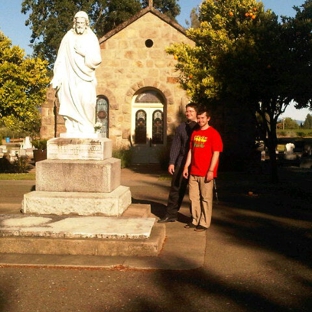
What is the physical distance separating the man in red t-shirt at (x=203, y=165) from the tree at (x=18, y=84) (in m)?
10.2

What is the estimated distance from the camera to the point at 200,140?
7.52 metres

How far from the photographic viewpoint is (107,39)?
20.4 metres

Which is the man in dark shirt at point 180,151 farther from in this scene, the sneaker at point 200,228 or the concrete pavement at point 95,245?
the concrete pavement at point 95,245

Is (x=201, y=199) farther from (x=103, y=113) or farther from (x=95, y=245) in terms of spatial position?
(x=103, y=113)

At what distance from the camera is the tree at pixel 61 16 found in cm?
3456

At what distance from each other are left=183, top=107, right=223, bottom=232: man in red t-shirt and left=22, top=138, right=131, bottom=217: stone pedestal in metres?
1.14

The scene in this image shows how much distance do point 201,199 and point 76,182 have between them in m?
1.90

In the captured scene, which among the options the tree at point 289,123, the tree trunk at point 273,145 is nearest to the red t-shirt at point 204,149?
the tree trunk at point 273,145

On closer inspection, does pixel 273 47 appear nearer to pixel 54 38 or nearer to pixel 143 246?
pixel 143 246

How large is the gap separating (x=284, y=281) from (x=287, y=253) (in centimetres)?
124

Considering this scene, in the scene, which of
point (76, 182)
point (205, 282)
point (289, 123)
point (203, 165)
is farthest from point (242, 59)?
point (289, 123)

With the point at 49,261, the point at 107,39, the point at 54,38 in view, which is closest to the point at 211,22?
the point at 107,39

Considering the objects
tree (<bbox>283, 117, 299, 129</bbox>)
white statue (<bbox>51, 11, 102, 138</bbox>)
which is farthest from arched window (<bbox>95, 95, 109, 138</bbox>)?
tree (<bbox>283, 117, 299, 129</bbox>)

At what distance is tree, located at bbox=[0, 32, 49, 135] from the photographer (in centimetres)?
1628
